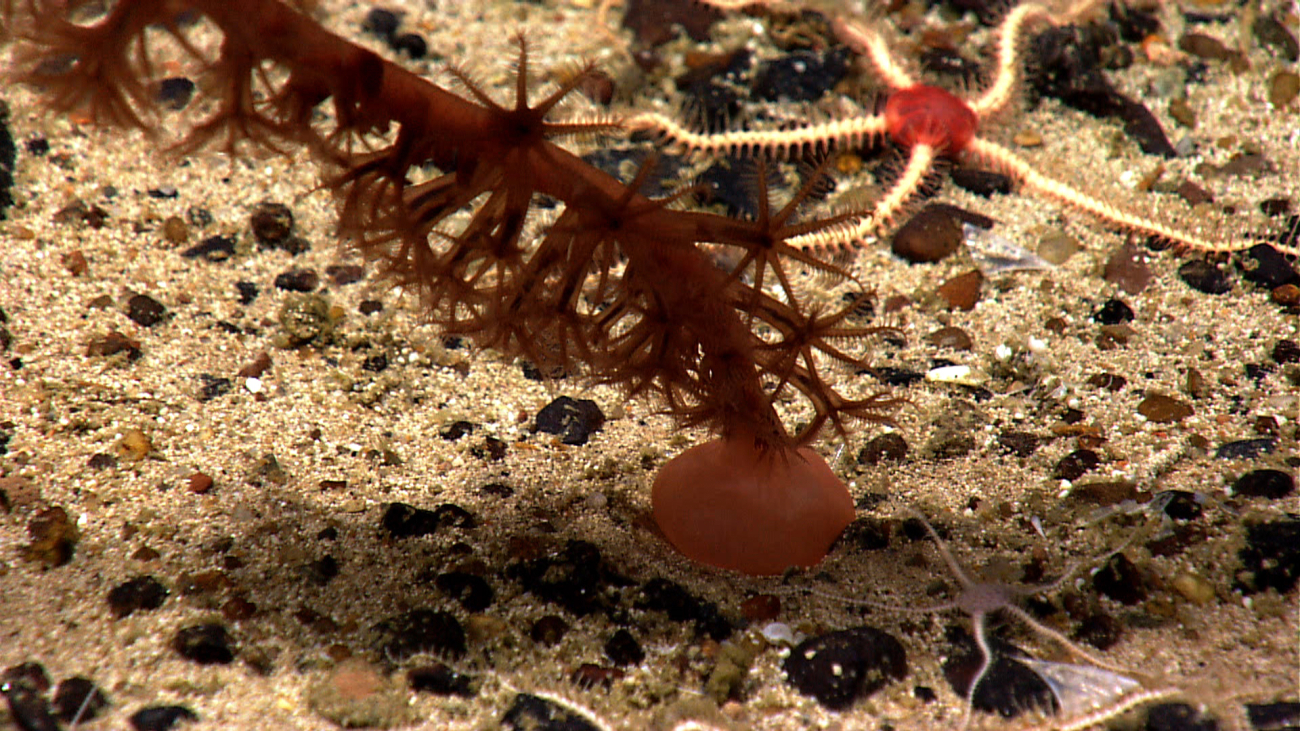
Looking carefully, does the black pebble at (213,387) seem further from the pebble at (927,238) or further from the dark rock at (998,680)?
the pebble at (927,238)

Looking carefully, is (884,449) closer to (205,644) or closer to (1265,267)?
(1265,267)

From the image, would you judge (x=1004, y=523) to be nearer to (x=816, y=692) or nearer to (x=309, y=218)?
(x=816, y=692)

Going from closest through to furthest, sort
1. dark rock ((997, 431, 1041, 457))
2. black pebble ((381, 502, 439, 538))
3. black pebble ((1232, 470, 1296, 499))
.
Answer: black pebble ((1232, 470, 1296, 499)), black pebble ((381, 502, 439, 538)), dark rock ((997, 431, 1041, 457))

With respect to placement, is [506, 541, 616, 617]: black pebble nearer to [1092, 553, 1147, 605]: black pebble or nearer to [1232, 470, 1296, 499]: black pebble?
[1092, 553, 1147, 605]: black pebble

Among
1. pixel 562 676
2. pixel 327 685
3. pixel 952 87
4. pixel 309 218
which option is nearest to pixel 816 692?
pixel 562 676

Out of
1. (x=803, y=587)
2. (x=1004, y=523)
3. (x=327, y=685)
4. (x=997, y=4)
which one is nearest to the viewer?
(x=327, y=685)

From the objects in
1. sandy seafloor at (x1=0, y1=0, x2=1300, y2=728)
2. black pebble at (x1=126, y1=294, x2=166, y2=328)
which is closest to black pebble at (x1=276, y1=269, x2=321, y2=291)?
sandy seafloor at (x1=0, y1=0, x2=1300, y2=728)
